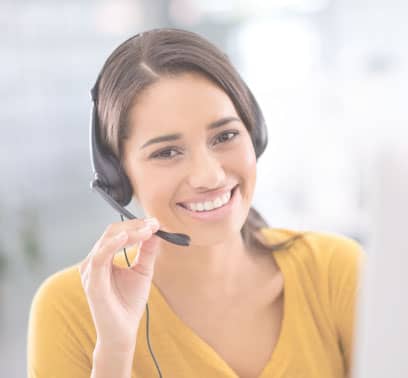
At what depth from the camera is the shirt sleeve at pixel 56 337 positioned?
121cm

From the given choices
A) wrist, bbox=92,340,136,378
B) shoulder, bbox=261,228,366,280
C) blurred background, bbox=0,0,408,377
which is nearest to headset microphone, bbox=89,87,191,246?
wrist, bbox=92,340,136,378

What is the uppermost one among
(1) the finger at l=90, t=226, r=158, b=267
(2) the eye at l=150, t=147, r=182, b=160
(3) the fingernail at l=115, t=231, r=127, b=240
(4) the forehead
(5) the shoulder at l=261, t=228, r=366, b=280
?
(4) the forehead

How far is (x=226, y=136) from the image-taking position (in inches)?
47.2

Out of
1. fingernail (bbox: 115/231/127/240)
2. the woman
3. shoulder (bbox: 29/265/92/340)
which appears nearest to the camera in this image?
fingernail (bbox: 115/231/127/240)

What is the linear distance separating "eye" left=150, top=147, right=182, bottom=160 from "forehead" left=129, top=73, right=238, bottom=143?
34 millimetres

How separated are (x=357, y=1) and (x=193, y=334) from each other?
307 cm

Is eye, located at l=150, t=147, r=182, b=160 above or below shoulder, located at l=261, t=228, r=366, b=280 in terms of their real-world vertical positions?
above

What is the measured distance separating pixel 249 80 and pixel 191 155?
2906mm

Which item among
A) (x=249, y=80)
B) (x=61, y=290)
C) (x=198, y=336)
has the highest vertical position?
(x=249, y=80)

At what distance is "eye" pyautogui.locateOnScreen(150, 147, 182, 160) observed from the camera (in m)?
1.18

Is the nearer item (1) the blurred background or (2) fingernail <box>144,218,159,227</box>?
(2) fingernail <box>144,218,159,227</box>

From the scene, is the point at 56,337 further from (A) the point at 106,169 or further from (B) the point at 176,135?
(B) the point at 176,135

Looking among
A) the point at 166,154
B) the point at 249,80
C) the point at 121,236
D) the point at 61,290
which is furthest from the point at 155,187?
the point at 249,80

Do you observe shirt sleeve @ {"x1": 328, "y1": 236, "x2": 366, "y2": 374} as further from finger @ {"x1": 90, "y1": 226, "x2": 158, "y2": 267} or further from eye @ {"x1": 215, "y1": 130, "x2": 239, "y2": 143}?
finger @ {"x1": 90, "y1": 226, "x2": 158, "y2": 267}
